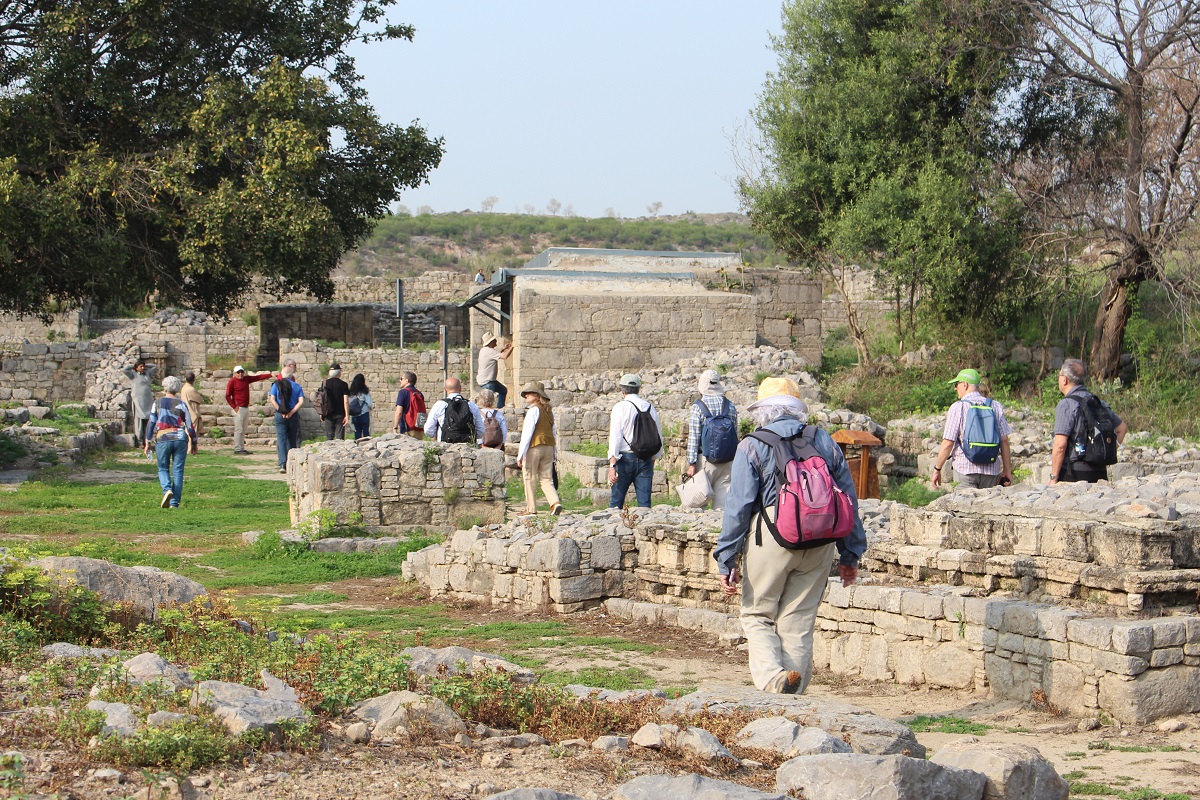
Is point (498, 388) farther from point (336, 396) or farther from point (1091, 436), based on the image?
point (1091, 436)

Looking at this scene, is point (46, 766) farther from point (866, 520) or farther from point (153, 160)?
point (153, 160)

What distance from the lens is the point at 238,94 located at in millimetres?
16688

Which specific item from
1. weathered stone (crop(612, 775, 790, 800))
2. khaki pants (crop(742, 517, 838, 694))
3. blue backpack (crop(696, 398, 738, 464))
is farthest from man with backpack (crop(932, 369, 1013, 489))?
weathered stone (crop(612, 775, 790, 800))

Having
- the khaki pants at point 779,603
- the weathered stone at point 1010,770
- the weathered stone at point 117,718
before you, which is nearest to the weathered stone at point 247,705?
the weathered stone at point 117,718

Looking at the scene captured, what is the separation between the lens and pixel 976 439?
9094mm

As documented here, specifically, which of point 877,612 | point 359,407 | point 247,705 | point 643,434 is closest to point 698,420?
point 643,434

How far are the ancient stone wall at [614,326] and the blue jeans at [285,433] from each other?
4822 mm

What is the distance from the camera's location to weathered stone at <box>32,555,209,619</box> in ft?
19.9

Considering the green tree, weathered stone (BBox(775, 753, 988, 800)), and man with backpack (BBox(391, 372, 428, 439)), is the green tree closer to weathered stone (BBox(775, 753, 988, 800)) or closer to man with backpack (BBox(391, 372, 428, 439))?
man with backpack (BBox(391, 372, 428, 439))

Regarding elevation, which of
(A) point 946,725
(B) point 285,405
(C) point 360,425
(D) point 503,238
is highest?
(D) point 503,238

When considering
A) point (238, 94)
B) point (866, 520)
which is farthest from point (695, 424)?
point (238, 94)

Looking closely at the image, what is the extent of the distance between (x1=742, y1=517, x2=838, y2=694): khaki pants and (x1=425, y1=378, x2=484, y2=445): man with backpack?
6.49 m

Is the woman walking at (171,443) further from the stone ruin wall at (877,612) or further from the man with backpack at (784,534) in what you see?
the man with backpack at (784,534)

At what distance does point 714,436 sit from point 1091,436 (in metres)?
2.76
